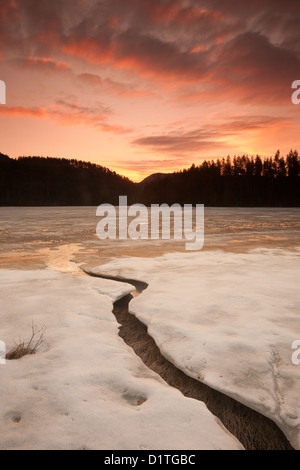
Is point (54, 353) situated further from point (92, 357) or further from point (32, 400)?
point (32, 400)

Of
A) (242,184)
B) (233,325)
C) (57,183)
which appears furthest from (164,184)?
(233,325)

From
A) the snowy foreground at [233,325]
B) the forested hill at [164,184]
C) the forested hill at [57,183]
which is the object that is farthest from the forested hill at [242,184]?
the snowy foreground at [233,325]

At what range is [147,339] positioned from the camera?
270 centimetres

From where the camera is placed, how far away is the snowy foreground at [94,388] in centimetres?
139

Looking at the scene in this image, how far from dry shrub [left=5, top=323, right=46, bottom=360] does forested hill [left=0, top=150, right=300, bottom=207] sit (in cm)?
7052

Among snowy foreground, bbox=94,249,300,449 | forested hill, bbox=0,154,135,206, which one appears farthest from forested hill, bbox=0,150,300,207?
snowy foreground, bbox=94,249,300,449

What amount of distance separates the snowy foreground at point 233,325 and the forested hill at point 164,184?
222ft

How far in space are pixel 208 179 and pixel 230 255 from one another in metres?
80.0

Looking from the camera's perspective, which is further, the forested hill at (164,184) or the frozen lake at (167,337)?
the forested hill at (164,184)

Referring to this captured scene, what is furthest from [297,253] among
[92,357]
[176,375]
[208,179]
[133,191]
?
[133,191]

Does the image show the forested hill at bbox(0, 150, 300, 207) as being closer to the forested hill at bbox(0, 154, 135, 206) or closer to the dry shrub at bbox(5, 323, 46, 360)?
the forested hill at bbox(0, 154, 135, 206)

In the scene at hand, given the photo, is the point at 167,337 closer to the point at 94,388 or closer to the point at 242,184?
the point at 94,388

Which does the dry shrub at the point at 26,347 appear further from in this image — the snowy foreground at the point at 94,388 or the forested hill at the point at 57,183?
the forested hill at the point at 57,183
